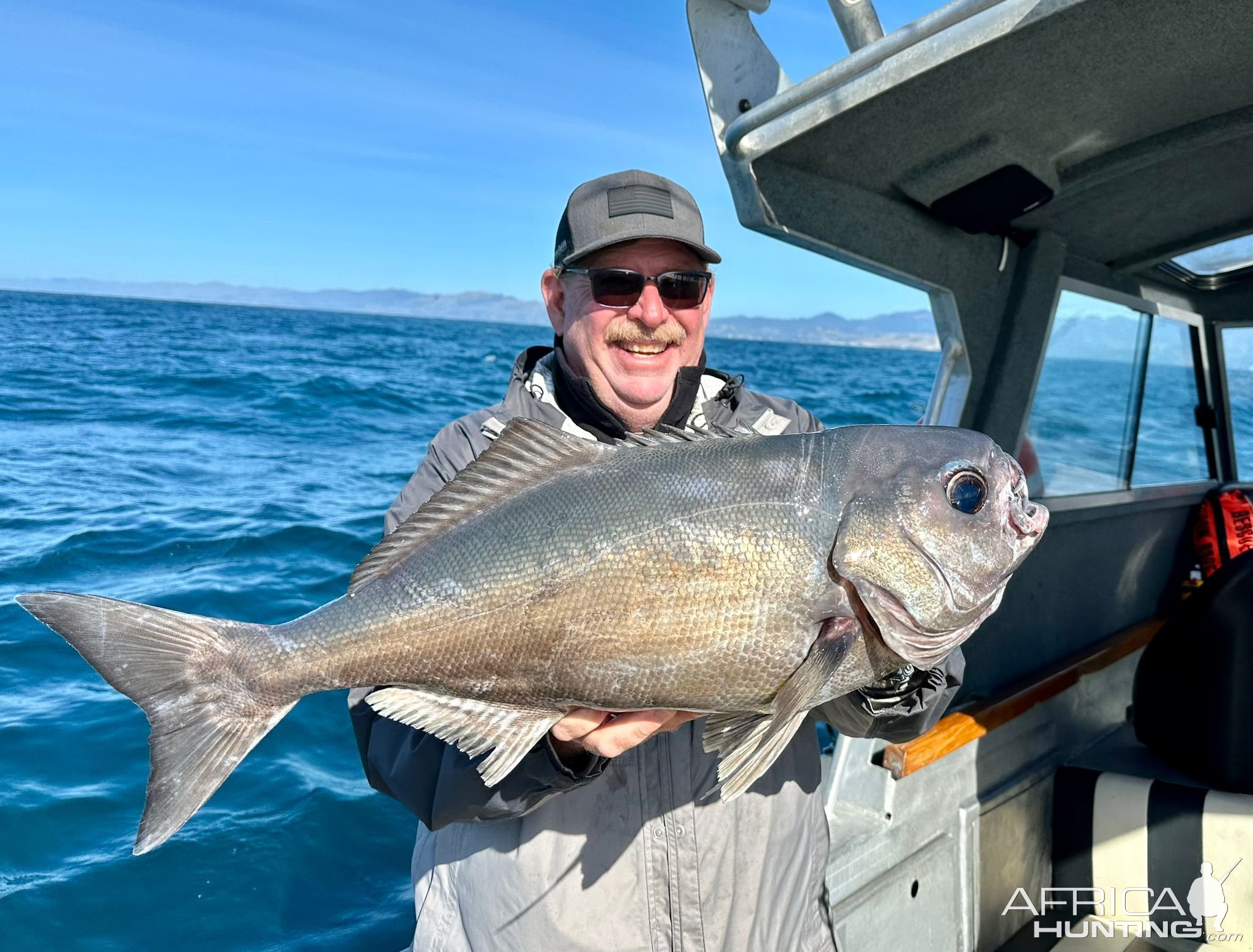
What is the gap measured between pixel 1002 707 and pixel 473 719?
9.09 ft

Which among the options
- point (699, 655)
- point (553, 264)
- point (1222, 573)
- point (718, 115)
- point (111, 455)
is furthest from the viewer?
point (111, 455)

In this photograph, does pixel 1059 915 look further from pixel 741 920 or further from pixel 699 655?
pixel 699 655

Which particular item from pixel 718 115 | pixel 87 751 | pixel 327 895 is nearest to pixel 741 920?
pixel 718 115

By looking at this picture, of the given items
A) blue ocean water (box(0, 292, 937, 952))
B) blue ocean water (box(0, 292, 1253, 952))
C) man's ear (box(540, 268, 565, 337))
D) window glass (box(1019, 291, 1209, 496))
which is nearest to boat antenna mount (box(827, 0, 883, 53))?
man's ear (box(540, 268, 565, 337))

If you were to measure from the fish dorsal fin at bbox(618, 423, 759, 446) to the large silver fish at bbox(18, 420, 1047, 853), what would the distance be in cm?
4

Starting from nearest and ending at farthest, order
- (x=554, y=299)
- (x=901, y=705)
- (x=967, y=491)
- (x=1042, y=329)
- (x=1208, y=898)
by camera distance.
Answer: (x=967, y=491) → (x=901, y=705) → (x=554, y=299) → (x=1208, y=898) → (x=1042, y=329)

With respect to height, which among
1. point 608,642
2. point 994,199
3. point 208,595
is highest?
point 994,199

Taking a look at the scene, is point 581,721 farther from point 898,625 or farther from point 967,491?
point 967,491

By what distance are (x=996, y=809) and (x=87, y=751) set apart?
5.04 m

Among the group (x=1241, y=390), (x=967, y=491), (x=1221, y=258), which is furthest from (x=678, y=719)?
(x=1241, y=390)

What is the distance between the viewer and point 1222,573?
11.9 ft

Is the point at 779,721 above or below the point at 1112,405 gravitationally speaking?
below

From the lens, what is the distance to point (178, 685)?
69.9 inches

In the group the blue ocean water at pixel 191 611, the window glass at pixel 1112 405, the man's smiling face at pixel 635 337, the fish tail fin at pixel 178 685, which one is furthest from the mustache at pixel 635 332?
the blue ocean water at pixel 191 611
